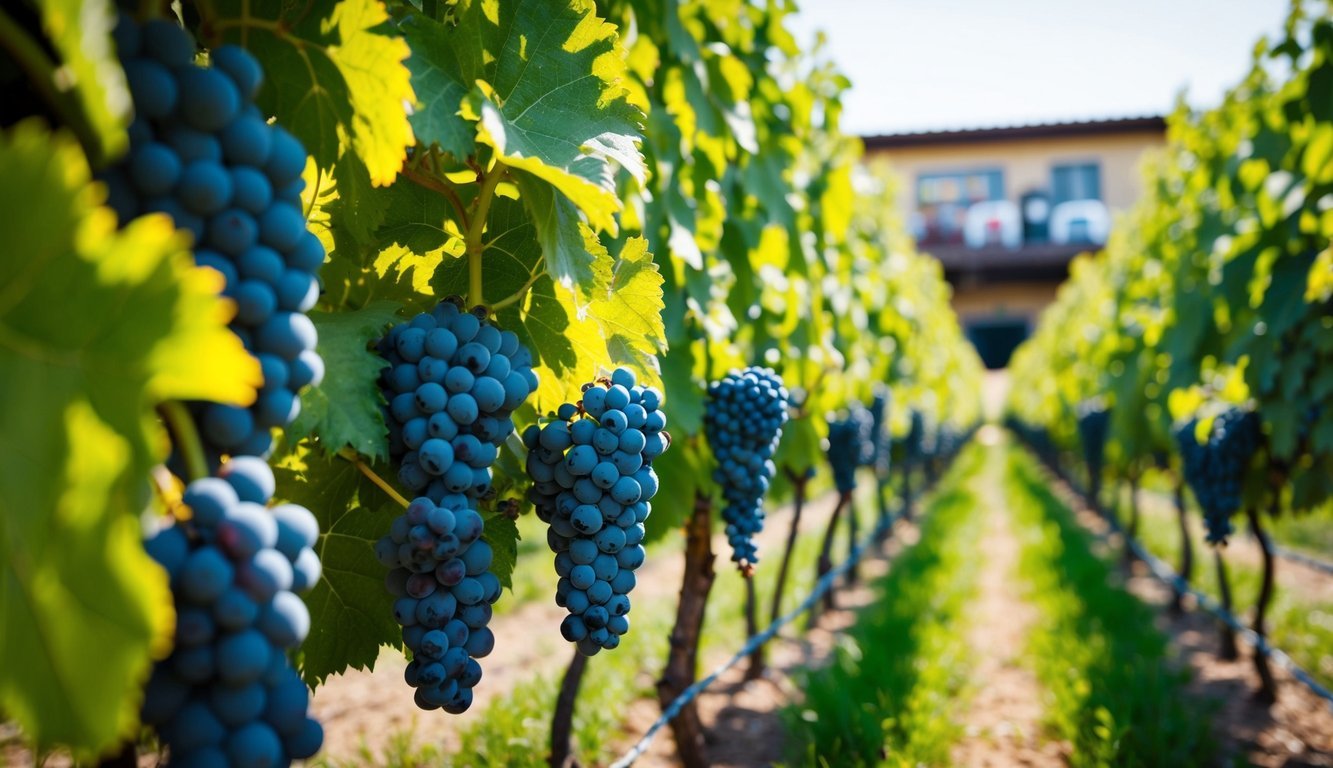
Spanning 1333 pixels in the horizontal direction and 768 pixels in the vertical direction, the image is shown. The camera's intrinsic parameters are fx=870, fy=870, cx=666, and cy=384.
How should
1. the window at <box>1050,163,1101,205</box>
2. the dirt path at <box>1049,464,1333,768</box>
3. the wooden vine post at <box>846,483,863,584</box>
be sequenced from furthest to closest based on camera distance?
the window at <box>1050,163,1101,205</box>
the wooden vine post at <box>846,483,863,584</box>
the dirt path at <box>1049,464,1333,768</box>

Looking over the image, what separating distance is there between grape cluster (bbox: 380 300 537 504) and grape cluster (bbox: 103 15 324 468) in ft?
0.75

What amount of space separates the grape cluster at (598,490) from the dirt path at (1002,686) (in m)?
2.88

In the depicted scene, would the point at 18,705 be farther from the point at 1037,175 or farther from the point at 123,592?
the point at 1037,175

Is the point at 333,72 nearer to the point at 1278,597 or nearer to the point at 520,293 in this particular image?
Result: the point at 520,293

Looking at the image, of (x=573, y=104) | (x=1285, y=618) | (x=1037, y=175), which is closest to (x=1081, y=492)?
(x=1285, y=618)

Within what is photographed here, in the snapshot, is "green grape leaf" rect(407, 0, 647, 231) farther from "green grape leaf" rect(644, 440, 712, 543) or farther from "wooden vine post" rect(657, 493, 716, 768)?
"wooden vine post" rect(657, 493, 716, 768)

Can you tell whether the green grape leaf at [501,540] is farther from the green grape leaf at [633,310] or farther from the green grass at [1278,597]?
the green grass at [1278,597]

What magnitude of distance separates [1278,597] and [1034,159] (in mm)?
25194

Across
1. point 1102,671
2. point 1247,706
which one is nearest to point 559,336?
point 1102,671

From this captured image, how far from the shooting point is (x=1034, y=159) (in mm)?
28188

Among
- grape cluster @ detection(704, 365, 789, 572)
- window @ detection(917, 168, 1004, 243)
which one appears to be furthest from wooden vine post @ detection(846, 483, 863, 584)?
window @ detection(917, 168, 1004, 243)

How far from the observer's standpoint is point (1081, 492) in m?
13.0

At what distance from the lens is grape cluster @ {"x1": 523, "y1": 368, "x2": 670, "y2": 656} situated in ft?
4.16

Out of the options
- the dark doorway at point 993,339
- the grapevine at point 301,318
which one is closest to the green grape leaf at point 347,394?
the grapevine at point 301,318
